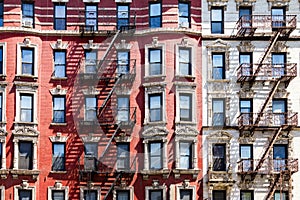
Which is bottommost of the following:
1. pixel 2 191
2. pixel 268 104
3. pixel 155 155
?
pixel 2 191

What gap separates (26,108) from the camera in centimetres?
4853

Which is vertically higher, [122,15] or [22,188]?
[122,15]

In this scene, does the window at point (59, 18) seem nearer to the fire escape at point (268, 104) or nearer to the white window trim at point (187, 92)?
the white window trim at point (187, 92)

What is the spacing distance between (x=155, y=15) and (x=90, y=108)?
7531 millimetres

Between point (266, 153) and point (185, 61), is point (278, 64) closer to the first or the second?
→ point (266, 153)

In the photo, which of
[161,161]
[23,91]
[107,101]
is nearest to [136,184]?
[161,161]

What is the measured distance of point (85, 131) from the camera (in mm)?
48688

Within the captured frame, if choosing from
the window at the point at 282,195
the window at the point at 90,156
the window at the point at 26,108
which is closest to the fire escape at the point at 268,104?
the window at the point at 282,195

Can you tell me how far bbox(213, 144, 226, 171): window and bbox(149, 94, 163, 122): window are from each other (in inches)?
164

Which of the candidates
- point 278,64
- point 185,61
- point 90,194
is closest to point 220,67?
point 185,61

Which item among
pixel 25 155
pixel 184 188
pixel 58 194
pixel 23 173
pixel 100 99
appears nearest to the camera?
pixel 23 173

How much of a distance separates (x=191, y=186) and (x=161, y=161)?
2.49 m

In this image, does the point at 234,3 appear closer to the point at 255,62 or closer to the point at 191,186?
the point at 255,62

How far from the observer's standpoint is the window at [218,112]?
160 feet
